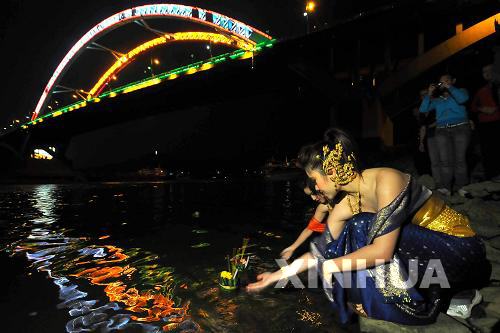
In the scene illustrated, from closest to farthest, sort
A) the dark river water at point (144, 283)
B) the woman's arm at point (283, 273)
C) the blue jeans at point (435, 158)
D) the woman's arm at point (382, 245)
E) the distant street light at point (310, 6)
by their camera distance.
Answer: the woman's arm at point (382, 245) → the woman's arm at point (283, 273) → the dark river water at point (144, 283) → the blue jeans at point (435, 158) → the distant street light at point (310, 6)

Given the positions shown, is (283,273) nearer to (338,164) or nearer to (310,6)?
(338,164)

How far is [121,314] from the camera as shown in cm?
298

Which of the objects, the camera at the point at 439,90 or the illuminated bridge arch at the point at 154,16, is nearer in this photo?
the camera at the point at 439,90

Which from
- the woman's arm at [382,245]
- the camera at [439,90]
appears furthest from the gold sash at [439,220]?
the camera at [439,90]

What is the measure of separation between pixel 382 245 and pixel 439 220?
548 millimetres

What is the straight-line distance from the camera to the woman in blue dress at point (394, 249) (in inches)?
87.3

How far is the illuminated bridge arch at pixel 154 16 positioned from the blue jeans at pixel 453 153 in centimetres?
2675

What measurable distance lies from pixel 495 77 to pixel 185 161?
78.0 metres

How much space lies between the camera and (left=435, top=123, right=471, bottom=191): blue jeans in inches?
250

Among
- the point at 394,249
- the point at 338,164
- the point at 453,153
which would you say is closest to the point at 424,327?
the point at 394,249

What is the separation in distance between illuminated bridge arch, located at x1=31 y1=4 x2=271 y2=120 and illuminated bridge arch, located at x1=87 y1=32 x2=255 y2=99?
87 centimetres

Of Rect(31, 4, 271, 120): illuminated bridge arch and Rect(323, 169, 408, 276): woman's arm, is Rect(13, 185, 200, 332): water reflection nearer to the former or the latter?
Rect(323, 169, 408, 276): woman's arm

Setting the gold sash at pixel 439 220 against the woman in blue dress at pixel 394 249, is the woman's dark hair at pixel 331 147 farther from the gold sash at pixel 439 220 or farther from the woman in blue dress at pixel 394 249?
the gold sash at pixel 439 220

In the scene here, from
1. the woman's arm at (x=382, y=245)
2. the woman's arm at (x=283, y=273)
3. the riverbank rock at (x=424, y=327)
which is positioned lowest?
the riverbank rock at (x=424, y=327)
